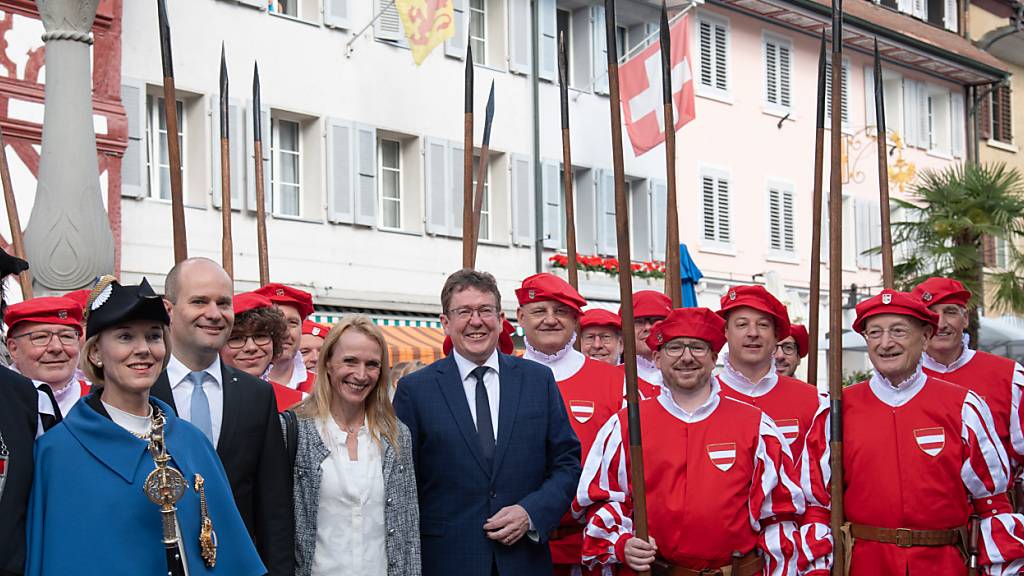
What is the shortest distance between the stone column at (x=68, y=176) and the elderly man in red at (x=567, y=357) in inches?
84.2

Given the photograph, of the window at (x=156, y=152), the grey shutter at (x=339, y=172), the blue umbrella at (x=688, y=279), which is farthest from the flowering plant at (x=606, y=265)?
the window at (x=156, y=152)

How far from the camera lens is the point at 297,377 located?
7.19 meters

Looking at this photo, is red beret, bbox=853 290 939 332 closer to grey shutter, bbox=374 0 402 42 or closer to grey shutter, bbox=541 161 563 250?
grey shutter, bbox=374 0 402 42

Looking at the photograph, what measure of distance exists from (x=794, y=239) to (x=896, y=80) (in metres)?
4.26

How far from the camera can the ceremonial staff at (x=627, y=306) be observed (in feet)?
17.5

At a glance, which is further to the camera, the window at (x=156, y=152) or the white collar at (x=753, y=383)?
the window at (x=156, y=152)

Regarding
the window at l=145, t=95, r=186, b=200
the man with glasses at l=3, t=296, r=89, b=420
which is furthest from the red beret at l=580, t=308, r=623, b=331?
the window at l=145, t=95, r=186, b=200

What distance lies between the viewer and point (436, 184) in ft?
57.8

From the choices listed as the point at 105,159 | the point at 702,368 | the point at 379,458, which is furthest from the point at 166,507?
the point at 105,159

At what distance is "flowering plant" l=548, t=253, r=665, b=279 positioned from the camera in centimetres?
1902

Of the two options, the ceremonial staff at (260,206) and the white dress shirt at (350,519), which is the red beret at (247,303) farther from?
the ceremonial staff at (260,206)

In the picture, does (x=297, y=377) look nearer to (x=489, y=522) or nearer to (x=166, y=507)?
(x=489, y=522)

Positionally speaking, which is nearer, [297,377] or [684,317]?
→ [684,317]

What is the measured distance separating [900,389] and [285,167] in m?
11.3
